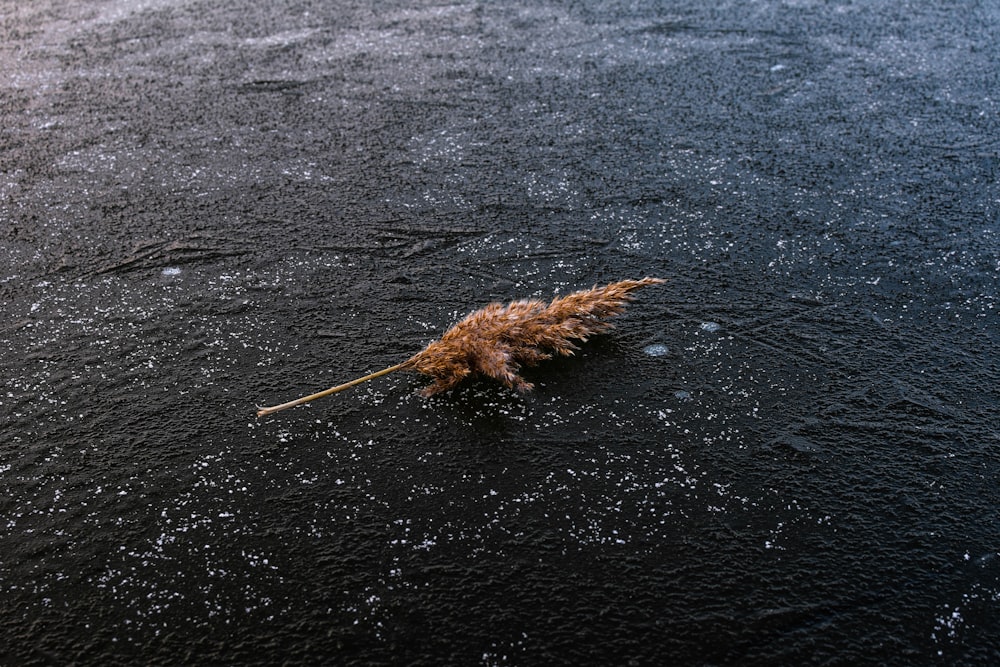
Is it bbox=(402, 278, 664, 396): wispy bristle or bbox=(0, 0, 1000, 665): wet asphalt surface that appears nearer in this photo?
bbox=(0, 0, 1000, 665): wet asphalt surface

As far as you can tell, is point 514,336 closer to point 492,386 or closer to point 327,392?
point 492,386

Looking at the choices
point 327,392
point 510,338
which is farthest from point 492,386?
point 327,392

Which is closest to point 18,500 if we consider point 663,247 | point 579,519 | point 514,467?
point 514,467

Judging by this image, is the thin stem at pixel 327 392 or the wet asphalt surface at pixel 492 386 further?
the thin stem at pixel 327 392
